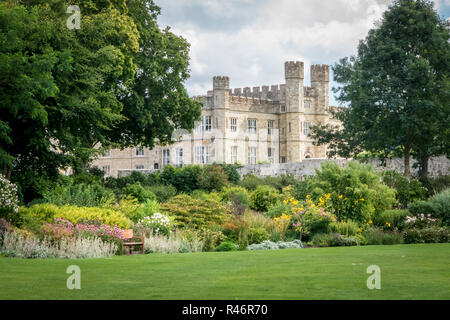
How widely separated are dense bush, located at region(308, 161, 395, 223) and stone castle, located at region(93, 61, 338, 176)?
99.0ft

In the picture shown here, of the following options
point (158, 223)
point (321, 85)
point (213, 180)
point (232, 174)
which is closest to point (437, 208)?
point (158, 223)

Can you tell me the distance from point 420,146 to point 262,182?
25.4 ft

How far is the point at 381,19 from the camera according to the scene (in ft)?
90.1

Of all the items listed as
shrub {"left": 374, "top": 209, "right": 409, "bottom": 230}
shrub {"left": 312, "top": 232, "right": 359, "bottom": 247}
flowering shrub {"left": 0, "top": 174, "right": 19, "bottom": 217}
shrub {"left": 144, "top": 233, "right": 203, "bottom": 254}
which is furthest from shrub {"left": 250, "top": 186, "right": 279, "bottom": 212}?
flowering shrub {"left": 0, "top": 174, "right": 19, "bottom": 217}

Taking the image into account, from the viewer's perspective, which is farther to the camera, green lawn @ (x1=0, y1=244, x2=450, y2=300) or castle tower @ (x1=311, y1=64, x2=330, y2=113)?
castle tower @ (x1=311, y1=64, x2=330, y2=113)

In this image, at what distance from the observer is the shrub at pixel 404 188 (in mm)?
22672

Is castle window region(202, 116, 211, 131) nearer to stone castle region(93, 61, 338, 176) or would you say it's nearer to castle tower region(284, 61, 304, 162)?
stone castle region(93, 61, 338, 176)

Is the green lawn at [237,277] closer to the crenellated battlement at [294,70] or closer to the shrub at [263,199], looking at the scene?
the shrub at [263,199]

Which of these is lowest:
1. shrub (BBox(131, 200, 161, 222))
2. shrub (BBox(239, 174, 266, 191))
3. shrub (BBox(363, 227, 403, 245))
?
shrub (BBox(363, 227, 403, 245))

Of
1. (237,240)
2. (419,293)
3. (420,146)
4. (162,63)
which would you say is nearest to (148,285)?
(419,293)

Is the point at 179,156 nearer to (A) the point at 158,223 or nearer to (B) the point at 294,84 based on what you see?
(B) the point at 294,84

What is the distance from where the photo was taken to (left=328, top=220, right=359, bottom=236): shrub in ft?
52.9

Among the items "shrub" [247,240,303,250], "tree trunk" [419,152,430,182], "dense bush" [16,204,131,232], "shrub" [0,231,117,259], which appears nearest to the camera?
"shrub" [0,231,117,259]

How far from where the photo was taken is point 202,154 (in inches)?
1969
